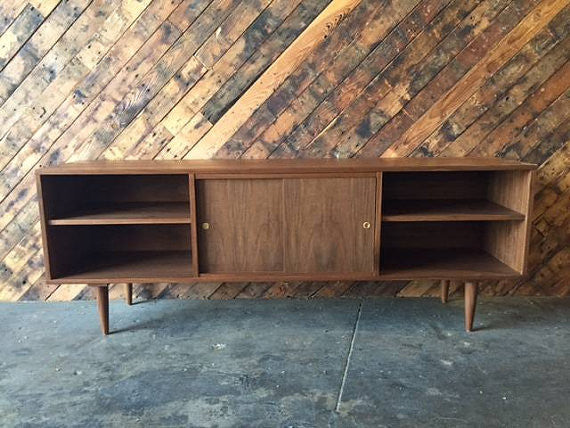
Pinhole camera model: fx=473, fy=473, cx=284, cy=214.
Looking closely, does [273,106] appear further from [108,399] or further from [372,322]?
[108,399]

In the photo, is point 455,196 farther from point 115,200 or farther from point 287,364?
point 115,200

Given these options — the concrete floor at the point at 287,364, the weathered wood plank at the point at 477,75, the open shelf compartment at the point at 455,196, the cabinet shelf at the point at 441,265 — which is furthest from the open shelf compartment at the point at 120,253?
the weathered wood plank at the point at 477,75

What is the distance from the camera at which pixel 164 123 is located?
243cm

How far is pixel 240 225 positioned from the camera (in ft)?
6.63

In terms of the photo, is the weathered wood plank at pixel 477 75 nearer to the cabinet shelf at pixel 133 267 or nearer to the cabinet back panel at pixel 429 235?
the cabinet back panel at pixel 429 235

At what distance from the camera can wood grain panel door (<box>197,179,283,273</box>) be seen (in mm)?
1987

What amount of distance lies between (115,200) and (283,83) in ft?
3.41

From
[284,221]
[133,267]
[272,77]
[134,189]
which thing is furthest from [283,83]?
[133,267]

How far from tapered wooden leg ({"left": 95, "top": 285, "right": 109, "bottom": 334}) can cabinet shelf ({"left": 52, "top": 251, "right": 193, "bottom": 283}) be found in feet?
0.28

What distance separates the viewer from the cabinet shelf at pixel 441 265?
81.0 inches

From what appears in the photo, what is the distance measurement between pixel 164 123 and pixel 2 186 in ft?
3.00

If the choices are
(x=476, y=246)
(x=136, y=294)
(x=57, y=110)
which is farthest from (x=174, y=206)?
(x=476, y=246)

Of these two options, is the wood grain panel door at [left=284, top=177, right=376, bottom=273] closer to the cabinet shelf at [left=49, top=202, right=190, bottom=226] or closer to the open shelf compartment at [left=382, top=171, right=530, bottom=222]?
the open shelf compartment at [left=382, top=171, right=530, bottom=222]

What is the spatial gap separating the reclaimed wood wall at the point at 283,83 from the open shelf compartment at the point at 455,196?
141mm
